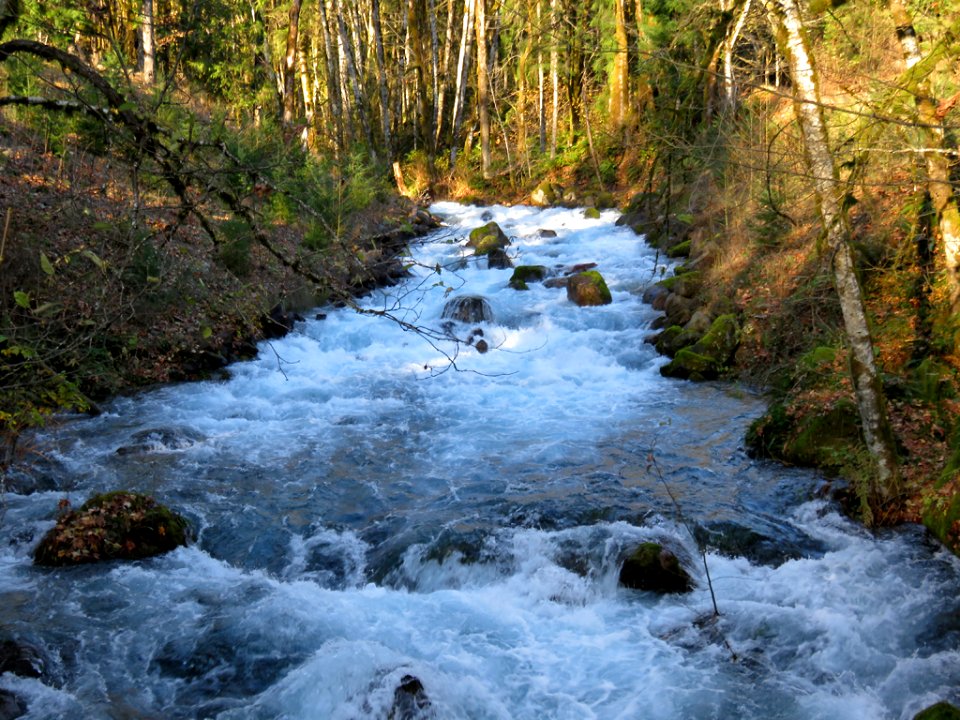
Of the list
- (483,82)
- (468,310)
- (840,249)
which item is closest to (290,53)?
(468,310)

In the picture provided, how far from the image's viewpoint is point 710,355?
13.0 m

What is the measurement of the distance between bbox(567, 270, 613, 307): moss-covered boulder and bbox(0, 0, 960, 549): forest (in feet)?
6.86

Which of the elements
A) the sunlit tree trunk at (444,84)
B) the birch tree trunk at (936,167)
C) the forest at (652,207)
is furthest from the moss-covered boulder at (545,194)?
the birch tree trunk at (936,167)

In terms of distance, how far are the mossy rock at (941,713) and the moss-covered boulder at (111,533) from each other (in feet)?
21.8

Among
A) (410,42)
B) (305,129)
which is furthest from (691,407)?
(410,42)

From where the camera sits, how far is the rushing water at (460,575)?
5.70 metres

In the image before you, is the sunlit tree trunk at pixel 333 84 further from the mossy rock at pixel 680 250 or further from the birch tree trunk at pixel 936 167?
the birch tree trunk at pixel 936 167

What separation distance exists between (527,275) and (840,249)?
12.4m

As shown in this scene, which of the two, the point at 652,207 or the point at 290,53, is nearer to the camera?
the point at 652,207

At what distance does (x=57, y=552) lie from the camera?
7367 mm

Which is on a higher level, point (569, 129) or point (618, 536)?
point (569, 129)

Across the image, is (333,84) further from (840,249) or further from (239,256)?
(840,249)

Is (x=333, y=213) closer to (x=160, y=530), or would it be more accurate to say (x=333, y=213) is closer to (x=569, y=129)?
(x=160, y=530)

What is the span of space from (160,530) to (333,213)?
11.5 metres
